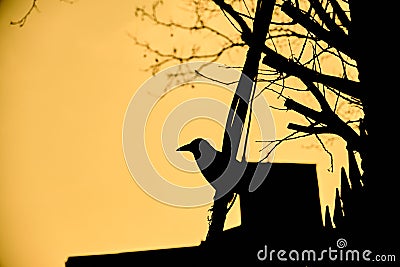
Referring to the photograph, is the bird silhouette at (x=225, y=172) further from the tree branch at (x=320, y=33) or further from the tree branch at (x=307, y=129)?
the tree branch at (x=320, y=33)

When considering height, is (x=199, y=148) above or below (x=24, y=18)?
below

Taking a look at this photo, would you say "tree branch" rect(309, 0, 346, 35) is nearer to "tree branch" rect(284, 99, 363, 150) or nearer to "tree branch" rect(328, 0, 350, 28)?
"tree branch" rect(328, 0, 350, 28)

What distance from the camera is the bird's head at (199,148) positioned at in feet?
8.61

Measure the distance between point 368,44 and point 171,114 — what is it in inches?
57.2

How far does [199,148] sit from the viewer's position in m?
2.66

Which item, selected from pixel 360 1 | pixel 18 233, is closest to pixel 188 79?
pixel 360 1

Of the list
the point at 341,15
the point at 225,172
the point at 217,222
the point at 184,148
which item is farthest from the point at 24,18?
the point at 341,15

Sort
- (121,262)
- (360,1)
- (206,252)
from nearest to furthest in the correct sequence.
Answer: (360,1) → (206,252) → (121,262)

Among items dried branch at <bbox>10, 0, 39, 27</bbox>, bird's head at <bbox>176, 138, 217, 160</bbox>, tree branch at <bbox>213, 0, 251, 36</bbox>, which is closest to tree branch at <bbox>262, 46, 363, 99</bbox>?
tree branch at <bbox>213, 0, 251, 36</bbox>

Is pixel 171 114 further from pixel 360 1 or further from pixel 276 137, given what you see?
pixel 360 1

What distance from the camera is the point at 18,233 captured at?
95.0 inches

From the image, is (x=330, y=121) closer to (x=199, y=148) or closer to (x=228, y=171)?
(x=228, y=171)

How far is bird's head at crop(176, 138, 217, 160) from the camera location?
103 inches

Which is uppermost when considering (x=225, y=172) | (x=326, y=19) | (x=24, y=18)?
(x=24, y=18)
